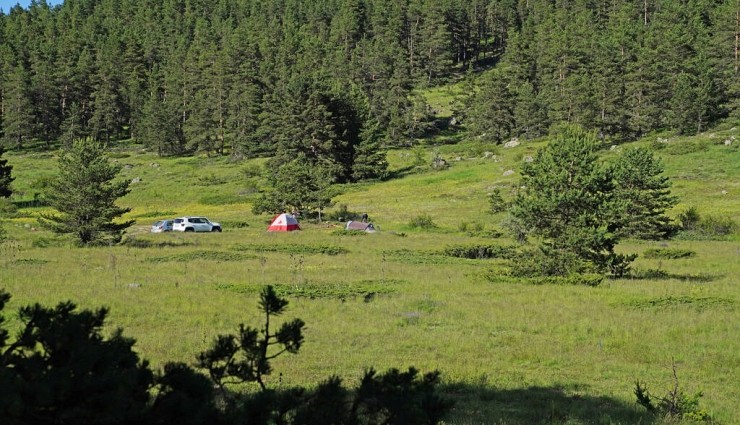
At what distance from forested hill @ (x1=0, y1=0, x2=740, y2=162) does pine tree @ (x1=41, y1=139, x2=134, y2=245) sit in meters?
A: 44.6

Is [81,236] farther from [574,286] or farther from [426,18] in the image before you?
[426,18]

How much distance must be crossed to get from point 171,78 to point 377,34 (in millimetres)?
48113

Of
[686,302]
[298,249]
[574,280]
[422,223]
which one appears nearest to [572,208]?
[574,280]

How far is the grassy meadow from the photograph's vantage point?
11461 mm

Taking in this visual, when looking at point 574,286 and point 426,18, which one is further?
point 426,18

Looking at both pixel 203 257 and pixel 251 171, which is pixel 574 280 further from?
pixel 251 171

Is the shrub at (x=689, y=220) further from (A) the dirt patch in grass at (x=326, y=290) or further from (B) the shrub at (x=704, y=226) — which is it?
(A) the dirt patch in grass at (x=326, y=290)

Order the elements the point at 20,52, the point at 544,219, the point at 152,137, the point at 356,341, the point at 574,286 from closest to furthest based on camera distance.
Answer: the point at 356,341, the point at 574,286, the point at 544,219, the point at 152,137, the point at 20,52

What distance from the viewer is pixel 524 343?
14.7 m

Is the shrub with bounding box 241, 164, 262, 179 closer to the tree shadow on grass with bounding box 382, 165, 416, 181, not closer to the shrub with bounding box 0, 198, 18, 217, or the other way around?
the tree shadow on grass with bounding box 382, 165, 416, 181

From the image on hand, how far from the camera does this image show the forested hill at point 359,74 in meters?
81.8

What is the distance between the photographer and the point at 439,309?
736 inches

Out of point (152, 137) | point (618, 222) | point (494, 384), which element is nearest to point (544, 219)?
point (618, 222)

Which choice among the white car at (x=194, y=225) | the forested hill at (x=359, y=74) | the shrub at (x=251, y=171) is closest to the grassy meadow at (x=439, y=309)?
the white car at (x=194, y=225)
